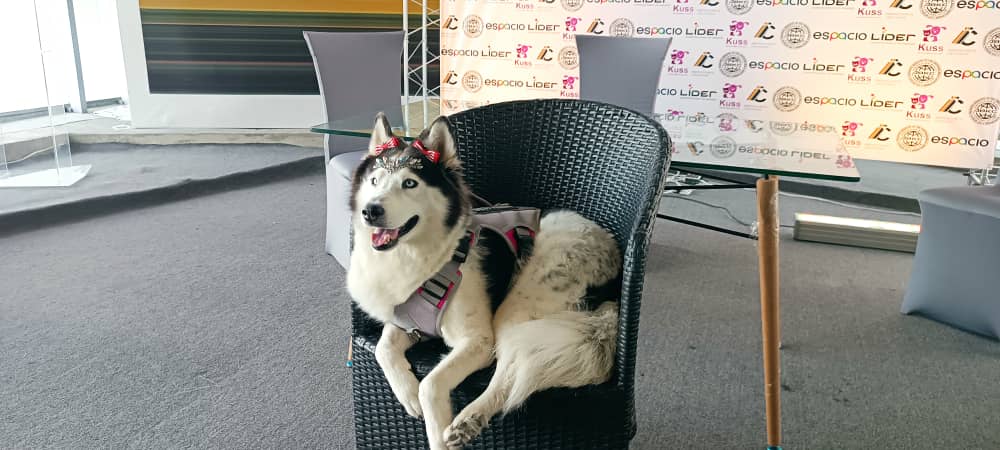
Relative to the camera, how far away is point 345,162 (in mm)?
2664

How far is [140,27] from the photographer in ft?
17.0

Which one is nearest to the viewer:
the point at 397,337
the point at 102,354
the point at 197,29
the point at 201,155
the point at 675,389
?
the point at 397,337

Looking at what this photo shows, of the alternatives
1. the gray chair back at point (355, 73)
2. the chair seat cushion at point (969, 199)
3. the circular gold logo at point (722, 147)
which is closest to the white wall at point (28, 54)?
the gray chair back at point (355, 73)

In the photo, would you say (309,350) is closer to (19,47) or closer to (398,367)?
(398,367)

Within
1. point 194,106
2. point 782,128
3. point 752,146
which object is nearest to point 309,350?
point 752,146

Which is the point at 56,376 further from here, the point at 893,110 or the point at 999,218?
the point at 893,110

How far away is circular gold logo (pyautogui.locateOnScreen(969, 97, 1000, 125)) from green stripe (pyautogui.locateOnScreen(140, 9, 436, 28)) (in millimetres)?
3887

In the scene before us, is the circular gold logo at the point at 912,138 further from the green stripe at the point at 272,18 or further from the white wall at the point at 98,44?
the white wall at the point at 98,44

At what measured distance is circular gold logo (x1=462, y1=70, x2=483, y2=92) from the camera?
503 cm

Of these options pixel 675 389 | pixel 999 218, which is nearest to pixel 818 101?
pixel 999 218

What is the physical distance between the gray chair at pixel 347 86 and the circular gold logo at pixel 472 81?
179cm

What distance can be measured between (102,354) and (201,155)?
9.91ft

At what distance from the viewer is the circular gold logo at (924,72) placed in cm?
408

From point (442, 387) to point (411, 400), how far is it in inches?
3.6
